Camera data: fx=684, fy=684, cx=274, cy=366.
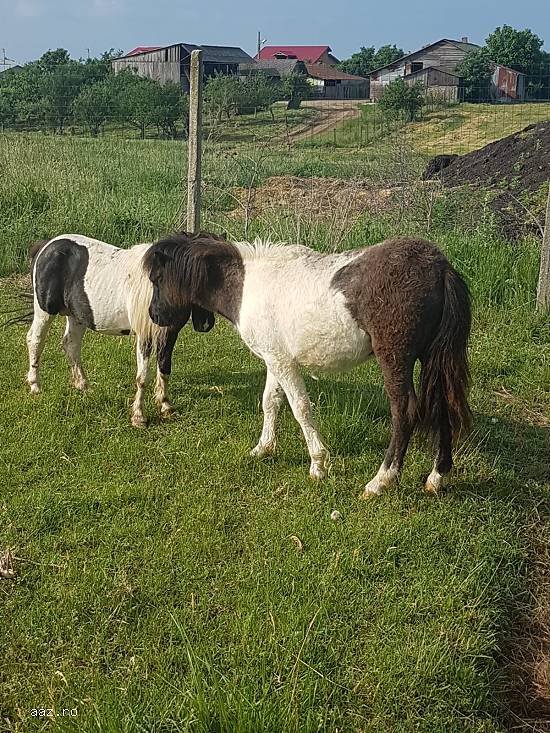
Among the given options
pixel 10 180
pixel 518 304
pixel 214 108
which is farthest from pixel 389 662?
pixel 214 108

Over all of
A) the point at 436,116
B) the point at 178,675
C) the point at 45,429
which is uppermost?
the point at 436,116

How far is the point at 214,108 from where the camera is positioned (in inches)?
551

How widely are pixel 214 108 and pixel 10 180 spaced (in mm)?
4948

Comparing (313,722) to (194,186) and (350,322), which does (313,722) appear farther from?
(194,186)

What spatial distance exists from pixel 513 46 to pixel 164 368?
2954 inches

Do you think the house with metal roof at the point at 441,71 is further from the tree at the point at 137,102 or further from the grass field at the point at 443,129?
the tree at the point at 137,102

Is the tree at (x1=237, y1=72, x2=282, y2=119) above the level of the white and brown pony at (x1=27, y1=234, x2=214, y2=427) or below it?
above

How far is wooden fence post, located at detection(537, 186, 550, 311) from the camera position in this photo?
6688 millimetres

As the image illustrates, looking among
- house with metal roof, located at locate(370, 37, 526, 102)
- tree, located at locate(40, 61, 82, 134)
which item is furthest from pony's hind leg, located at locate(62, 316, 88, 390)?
house with metal roof, located at locate(370, 37, 526, 102)

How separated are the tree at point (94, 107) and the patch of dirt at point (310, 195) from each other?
1168cm

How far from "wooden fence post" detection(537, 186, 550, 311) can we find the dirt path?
1866cm

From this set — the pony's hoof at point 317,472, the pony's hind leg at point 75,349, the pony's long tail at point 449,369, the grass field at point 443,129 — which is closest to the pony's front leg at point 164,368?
the pony's hind leg at point 75,349

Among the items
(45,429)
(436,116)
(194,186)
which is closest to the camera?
(45,429)

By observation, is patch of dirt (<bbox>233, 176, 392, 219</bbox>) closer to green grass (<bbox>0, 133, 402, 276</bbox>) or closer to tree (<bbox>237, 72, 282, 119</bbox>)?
green grass (<bbox>0, 133, 402, 276</bbox>)
